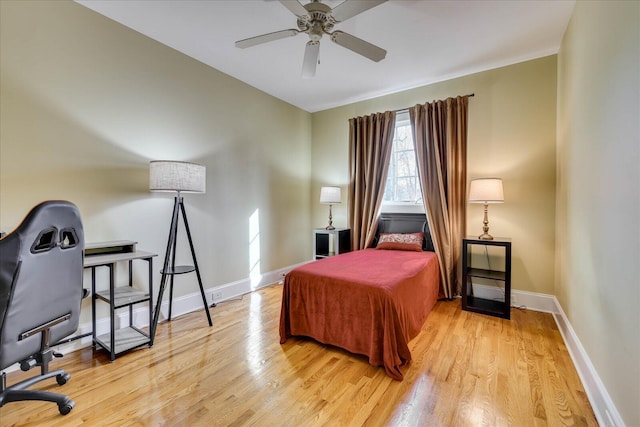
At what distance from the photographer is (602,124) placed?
64.5 inches

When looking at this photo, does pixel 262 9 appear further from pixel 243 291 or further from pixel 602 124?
pixel 243 291

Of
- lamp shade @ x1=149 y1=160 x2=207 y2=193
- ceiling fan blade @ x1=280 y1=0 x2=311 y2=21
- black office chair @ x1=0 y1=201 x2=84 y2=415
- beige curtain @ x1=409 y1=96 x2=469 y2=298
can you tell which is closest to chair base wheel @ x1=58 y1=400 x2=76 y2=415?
black office chair @ x1=0 y1=201 x2=84 y2=415

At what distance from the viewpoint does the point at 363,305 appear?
2115 mm

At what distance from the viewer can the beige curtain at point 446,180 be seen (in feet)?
11.2

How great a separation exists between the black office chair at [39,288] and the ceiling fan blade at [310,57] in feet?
6.45

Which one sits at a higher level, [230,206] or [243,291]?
[230,206]

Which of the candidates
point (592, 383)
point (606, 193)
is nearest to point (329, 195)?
point (606, 193)

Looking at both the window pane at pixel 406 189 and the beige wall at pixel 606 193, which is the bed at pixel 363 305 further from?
the window pane at pixel 406 189

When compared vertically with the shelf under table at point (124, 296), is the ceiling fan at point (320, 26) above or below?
above

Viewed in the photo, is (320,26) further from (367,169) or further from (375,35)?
(367,169)

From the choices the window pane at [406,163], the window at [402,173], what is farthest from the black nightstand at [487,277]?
the window pane at [406,163]

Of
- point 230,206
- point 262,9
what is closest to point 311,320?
point 230,206

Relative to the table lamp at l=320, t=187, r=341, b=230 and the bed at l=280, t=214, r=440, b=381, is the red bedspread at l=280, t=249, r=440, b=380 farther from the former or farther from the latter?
the table lamp at l=320, t=187, r=341, b=230

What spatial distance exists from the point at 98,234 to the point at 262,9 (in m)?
2.38
